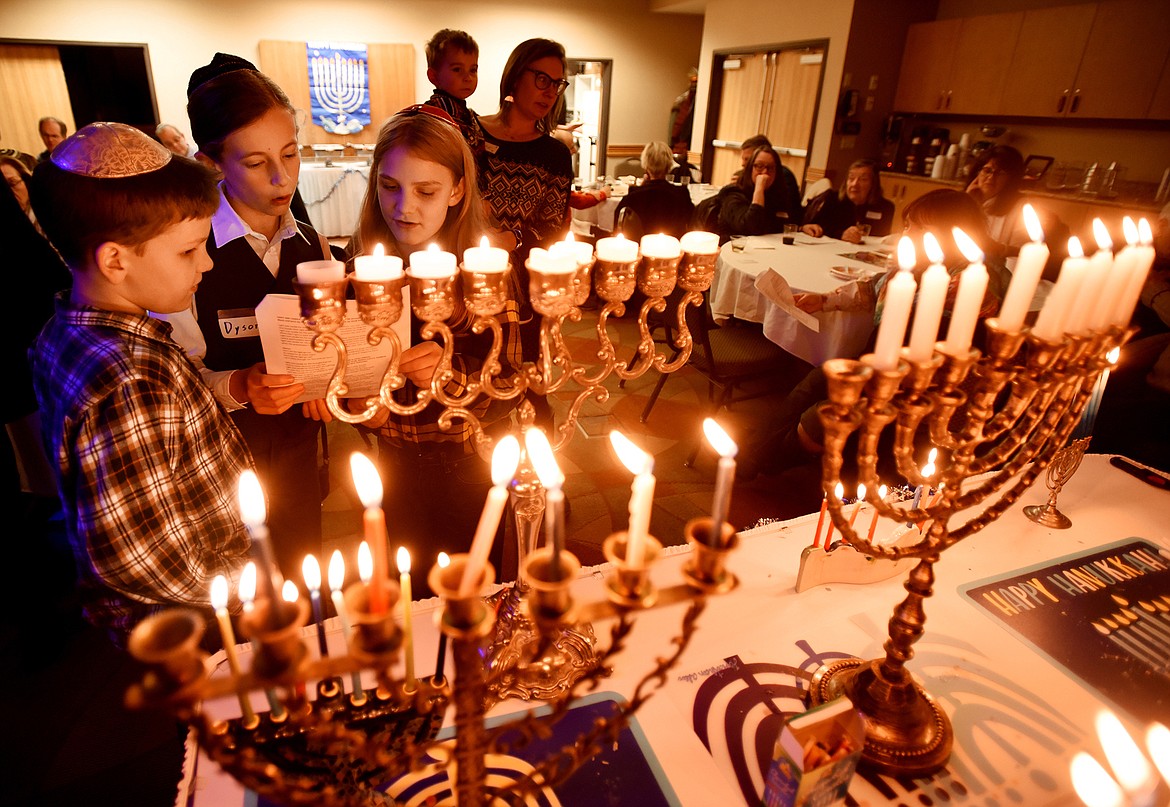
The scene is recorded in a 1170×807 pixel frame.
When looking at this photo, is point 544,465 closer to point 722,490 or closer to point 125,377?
point 722,490

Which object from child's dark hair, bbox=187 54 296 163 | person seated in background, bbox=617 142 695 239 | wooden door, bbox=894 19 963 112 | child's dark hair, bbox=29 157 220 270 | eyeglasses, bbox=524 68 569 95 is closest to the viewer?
child's dark hair, bbox=29 157 220 270

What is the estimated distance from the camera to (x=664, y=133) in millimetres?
10664

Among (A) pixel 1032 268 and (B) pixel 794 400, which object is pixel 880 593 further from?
(B) pixel 794 400

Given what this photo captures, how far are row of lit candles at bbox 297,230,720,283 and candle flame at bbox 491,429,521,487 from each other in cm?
37

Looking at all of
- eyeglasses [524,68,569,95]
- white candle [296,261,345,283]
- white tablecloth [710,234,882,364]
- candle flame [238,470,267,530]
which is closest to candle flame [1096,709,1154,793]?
candle flame [238,470,267,530]

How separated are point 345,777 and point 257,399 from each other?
2.75 feet

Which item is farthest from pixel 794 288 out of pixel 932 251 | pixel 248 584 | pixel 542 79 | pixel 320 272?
pixel 248 584

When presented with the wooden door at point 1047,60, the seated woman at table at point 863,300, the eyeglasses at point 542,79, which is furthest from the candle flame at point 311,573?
the wooden door at point 1047,60

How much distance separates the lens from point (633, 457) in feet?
2.00

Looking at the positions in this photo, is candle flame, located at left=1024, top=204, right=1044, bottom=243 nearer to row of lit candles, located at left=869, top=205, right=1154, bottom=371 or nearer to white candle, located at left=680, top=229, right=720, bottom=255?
row of lit candles, located at left=869, top=205, right=1154, bottom=371

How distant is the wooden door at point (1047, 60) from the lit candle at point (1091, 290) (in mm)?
6191

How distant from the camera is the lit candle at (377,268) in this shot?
876 mm

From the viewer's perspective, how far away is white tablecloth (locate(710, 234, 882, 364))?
3062mm

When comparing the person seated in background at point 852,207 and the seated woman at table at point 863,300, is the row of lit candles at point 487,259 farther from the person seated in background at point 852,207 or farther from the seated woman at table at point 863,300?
the person seated in background at point 852,207
